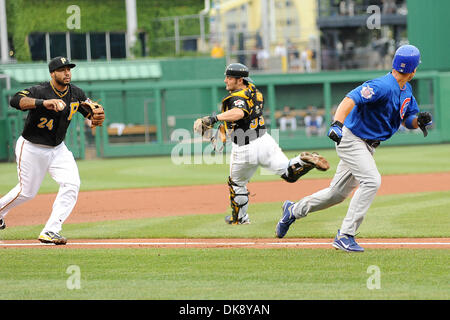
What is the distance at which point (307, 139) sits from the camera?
26656mm

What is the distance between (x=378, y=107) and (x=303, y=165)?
88.4 inches

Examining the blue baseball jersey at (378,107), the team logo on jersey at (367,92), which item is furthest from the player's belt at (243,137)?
the team logo on jersey at (367,92)

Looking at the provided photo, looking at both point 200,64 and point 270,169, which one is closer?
point 270,169

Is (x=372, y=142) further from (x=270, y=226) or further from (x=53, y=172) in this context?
(x=53, y=172)

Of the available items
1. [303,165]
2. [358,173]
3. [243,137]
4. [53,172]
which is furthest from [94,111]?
[358,173]

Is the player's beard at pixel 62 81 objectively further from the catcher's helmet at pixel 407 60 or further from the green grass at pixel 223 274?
the catcher's helmet at pixel 407 60

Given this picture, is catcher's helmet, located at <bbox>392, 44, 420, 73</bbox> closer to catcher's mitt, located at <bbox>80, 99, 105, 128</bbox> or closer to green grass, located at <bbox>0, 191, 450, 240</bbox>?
green grass, located at <bbox>0, 191, 450, 240</bbox>

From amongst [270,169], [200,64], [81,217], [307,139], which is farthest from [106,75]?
[270,169]

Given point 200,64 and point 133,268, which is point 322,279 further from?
point 200,64

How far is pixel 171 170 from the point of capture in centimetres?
2000

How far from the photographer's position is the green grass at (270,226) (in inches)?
356

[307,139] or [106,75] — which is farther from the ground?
[106,75]
